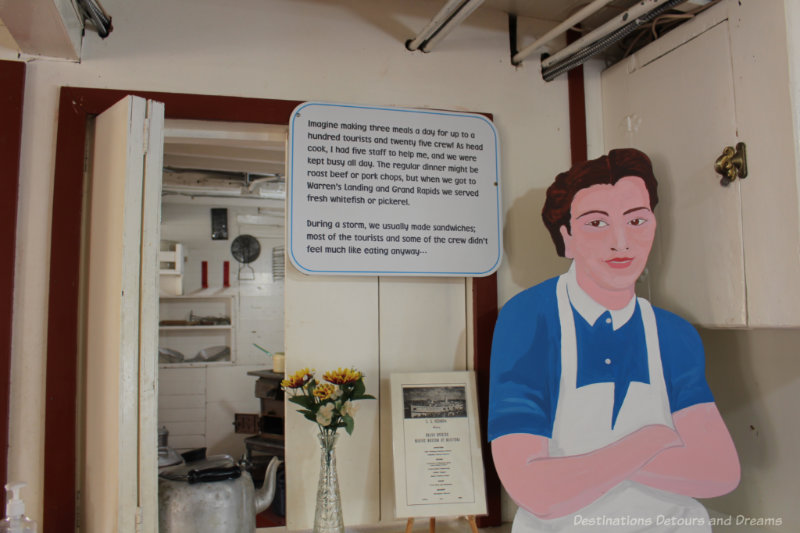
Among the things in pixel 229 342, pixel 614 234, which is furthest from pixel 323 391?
pixel 229 342

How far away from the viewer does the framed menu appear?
172 centimetres

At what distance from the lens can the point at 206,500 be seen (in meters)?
1.54

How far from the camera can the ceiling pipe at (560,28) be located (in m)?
1.72

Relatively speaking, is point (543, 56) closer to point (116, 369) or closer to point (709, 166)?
point (709, 166)

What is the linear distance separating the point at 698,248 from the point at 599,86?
2.63 ft

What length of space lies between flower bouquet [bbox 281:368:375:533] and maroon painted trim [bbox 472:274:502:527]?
430mm

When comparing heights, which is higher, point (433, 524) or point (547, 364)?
point (547, 364)

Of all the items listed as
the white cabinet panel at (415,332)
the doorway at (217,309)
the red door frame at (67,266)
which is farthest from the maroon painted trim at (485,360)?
the doorway at (217,309)

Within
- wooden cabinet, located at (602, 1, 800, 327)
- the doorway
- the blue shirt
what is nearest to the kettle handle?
the blue shirt

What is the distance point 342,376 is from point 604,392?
75 cm

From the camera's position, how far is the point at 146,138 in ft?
4.93

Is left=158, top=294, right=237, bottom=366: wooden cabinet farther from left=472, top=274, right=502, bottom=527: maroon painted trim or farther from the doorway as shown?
left=472, top=274, right=502, bottom=527: maroon painted trim

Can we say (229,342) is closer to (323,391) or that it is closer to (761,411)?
(323,391)

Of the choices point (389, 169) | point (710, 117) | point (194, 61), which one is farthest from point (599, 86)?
point (194, 61)
